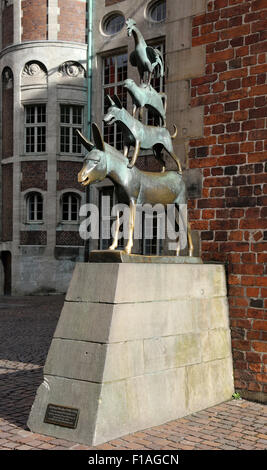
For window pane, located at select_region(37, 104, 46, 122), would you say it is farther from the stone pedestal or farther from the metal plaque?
the metal plaque

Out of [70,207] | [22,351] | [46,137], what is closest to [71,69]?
[46,137]

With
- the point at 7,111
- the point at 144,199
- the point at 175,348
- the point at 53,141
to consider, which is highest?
the point at 7,111

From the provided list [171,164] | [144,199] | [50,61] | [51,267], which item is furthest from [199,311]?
[50,61]

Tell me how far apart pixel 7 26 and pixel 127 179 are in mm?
21676

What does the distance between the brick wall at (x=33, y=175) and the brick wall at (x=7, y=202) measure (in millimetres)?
1004

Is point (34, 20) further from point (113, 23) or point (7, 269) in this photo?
point (7, 269)

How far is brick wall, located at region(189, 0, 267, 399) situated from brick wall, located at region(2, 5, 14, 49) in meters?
19.5

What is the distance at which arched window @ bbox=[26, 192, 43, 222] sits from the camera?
Answer: 2423 cm

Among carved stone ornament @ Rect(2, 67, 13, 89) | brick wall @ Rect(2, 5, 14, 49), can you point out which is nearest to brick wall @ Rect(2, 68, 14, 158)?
carved stone ornament @ Rect(2, 67, 13, 89)

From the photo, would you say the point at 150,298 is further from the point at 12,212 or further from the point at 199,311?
the point at 12,212

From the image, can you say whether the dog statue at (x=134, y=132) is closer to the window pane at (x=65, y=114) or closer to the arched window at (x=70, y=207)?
the arched window at (x=70, y=207)

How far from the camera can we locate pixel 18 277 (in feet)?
78.1

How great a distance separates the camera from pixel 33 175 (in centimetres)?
2400

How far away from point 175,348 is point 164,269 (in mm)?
751
